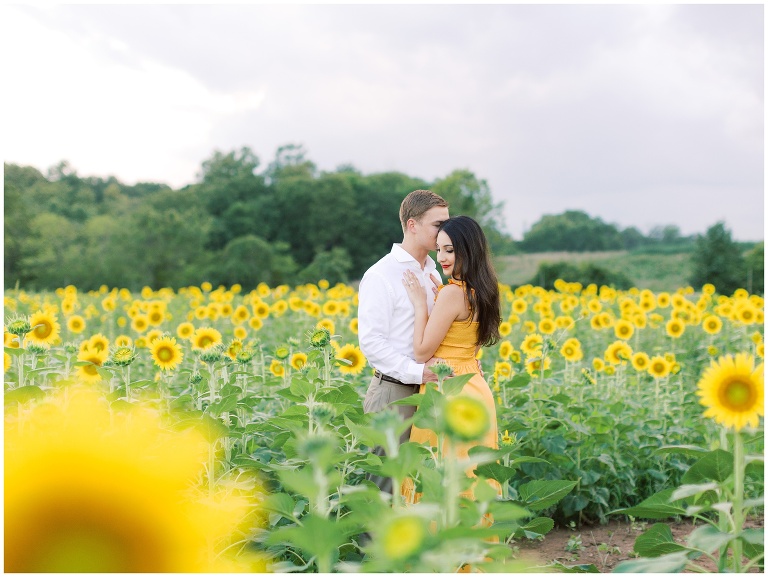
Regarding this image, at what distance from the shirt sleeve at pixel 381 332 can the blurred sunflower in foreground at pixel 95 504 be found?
121 inches

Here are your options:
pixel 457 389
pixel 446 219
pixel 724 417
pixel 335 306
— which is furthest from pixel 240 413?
pixel 335 306

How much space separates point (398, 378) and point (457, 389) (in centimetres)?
177

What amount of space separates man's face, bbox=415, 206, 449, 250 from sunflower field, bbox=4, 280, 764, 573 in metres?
0.67

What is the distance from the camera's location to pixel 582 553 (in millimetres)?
4184

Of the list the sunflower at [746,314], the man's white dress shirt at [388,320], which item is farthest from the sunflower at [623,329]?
the man's white dress shirt at [388,320]

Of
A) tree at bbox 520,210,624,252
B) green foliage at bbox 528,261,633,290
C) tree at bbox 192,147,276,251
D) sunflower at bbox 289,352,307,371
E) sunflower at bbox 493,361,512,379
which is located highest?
tree at bbox 192,147,276,251

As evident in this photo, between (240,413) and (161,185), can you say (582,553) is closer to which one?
(240,413)

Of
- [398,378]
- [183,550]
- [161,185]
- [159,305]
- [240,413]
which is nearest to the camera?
[183,550]

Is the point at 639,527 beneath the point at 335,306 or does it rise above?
beneath

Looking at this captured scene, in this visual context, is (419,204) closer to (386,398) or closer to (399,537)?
(386,398)

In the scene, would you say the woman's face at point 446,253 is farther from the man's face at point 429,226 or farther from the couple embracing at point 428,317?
the man's face at point 429,226

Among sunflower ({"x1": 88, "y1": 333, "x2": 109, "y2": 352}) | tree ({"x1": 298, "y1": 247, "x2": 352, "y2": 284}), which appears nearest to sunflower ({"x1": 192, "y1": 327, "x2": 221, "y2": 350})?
sunflower ({"x1": 88, "y1": 333, "x2": 109, "y2": 352})

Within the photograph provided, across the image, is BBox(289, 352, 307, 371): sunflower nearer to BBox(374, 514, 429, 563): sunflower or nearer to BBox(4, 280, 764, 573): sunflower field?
BBox(4, 280, 764, 573): sunflower field

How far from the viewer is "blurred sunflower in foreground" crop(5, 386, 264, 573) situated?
0.42 meters
